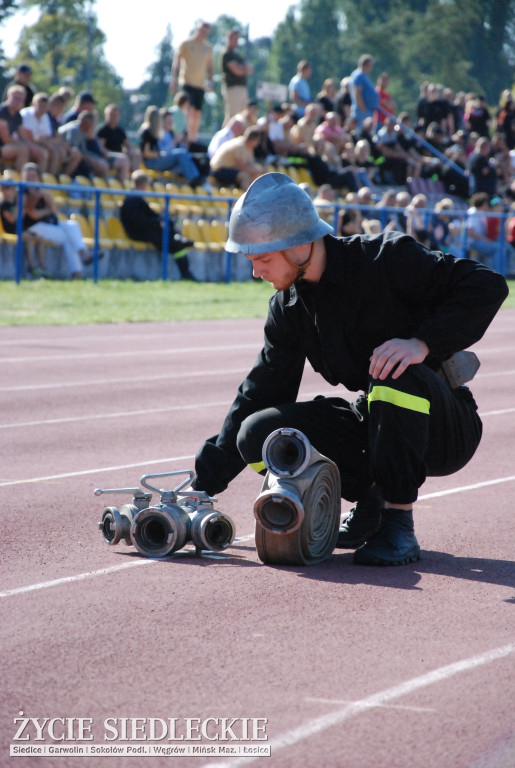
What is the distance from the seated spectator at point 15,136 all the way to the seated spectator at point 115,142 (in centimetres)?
246

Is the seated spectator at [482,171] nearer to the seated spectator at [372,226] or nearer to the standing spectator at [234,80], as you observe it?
the standing spectator at [234,80]

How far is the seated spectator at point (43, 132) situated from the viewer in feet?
67.8


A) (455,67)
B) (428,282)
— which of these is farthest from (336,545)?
(455,67)

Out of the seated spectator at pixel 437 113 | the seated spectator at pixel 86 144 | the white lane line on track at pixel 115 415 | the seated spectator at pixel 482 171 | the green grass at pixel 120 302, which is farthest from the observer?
the seated spectator at pixel 437 113

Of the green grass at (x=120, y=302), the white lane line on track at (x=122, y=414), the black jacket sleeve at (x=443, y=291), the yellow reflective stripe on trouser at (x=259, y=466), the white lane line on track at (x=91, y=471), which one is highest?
the black jacket sleeve at (x=443, y=291)

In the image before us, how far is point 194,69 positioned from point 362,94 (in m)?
4.77

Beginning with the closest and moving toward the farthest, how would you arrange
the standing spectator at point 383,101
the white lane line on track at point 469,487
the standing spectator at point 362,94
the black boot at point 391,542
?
the black boot at point 391,542, the white lane line on track at point 469,487, the standing spectator at point 362,94, the standing spectator at point 383,101

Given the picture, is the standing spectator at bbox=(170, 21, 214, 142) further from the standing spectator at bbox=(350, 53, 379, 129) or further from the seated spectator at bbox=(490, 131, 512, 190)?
the seated spectator at bbox=(490, 131, 512, 190)

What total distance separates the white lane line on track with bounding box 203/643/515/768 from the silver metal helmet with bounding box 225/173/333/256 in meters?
1.75

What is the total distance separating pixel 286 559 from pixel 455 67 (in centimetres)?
10318

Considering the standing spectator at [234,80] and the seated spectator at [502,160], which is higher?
the standing spectator at [234,80]

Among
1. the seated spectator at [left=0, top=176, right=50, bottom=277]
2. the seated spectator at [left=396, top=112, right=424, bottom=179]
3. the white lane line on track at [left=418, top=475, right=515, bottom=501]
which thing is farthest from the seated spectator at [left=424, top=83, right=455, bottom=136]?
the white lane line on track at [left=418, top=475, right=515, bottom=501]

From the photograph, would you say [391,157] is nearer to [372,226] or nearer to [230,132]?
[230,132]
